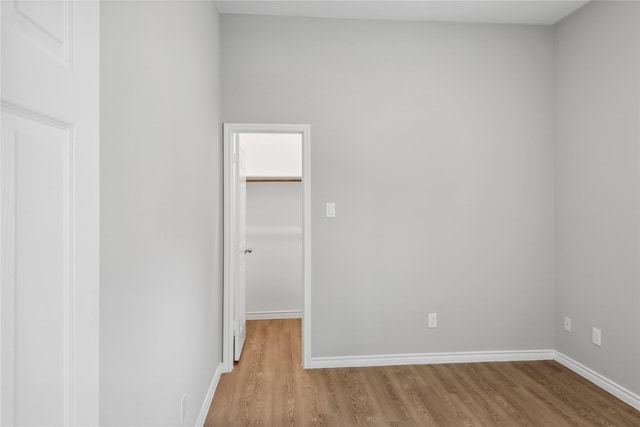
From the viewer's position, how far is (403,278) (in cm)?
332

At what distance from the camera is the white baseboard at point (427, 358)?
325 centimetres

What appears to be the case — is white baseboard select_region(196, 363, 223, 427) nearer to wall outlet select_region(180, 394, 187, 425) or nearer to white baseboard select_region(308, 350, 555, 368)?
wall outlet select_region(180, 394, 187, 425)

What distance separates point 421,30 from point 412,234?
5.75ft

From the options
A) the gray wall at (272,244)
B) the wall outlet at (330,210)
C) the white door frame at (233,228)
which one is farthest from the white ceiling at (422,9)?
the gray wall at (272,244)

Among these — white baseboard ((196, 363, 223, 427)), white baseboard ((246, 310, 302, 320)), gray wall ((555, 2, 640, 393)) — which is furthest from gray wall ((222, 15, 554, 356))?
white baseboard ((246, 310, 302, 320))

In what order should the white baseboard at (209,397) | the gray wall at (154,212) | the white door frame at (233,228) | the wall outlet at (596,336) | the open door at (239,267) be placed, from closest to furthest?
the gray wall at (154,212) → the white baseboard at (209,397) → the wall outlet at (596,336) → the white door frame at (233,228) → the open door at (239,267)

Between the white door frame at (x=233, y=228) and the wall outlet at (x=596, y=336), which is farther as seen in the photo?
the white door frame at (x=233, y=228)

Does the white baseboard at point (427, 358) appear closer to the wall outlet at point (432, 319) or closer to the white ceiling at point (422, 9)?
the wall outlet at point (432, 319)

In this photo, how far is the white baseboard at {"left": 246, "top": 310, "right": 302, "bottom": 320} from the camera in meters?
4.64

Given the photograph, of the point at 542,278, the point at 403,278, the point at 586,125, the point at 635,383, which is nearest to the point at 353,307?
the point at 403,278

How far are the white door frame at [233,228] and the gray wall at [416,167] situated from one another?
0.23 ft

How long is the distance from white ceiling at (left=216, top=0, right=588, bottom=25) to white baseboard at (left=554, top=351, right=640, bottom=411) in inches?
113

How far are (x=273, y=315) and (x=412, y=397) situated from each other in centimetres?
230

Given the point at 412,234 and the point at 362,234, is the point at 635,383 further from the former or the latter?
the point at 362,234
